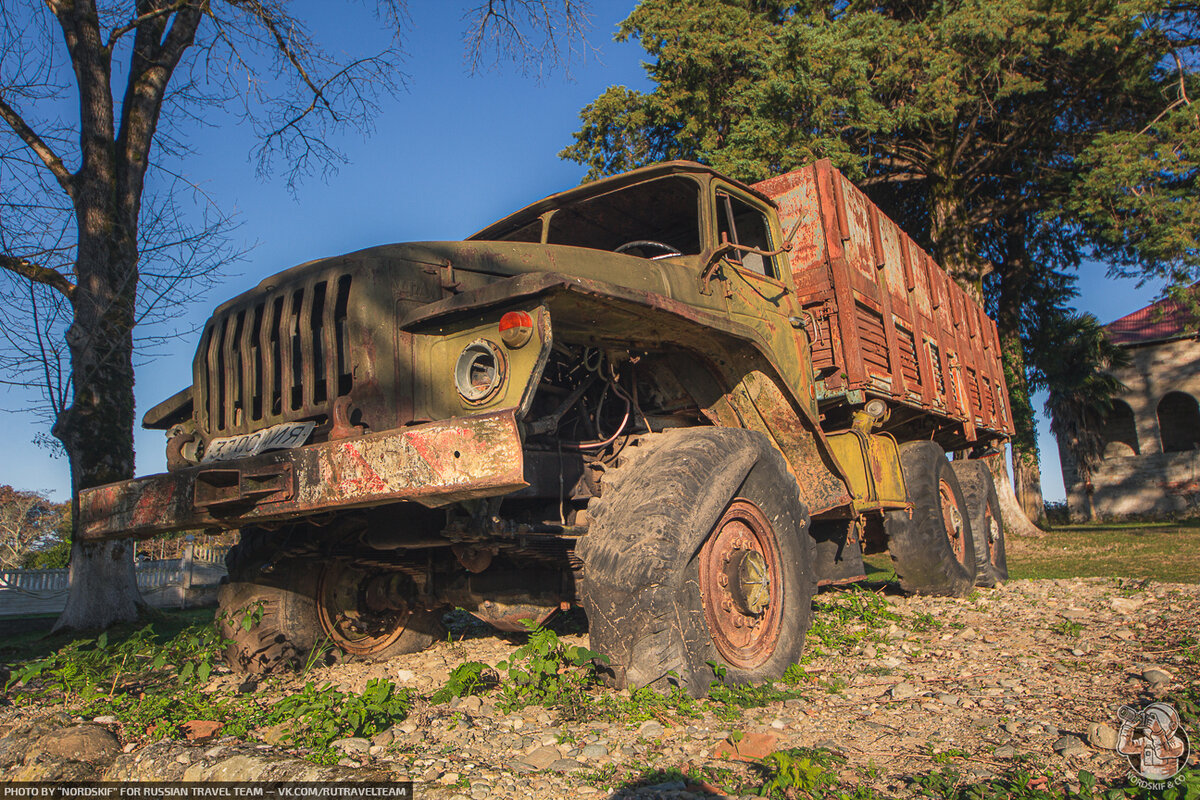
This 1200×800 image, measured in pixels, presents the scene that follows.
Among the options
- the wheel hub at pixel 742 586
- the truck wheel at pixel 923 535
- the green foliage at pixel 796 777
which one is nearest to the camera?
the green foliage at pixel 796 777

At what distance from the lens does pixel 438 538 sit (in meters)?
3.67

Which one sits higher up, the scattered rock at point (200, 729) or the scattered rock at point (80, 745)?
the scattered rock at point (80, 745)

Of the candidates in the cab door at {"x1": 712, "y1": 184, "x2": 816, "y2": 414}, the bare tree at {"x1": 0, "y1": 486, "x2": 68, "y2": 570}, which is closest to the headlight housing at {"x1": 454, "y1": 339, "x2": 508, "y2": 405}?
the cab door at {"x1": 712, "y1": 184, "x2": 816, "y2": 414}

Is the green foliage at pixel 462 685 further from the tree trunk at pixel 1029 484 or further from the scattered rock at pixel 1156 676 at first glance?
the tree trunk at pixel 1029 484

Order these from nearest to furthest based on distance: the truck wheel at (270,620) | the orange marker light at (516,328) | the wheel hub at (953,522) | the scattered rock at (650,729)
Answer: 1. the scattered rock at (650,729)
2. the orange marker light at (516,328)
3. the truck wheel at (270,620)
4. the wheel hub at (953,522)

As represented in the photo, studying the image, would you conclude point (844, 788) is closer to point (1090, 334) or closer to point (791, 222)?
point (791, 222)

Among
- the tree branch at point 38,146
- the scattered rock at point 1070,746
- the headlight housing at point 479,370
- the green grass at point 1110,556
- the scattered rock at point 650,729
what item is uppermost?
the tree branch at point 38,146

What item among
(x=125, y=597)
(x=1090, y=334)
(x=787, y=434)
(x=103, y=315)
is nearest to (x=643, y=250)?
(x=787, y=434)

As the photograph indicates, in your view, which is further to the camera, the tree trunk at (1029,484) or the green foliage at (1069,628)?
the tree trunk at (1029,484)

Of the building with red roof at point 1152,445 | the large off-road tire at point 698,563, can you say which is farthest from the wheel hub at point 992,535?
the building with red roof at point 1152,445

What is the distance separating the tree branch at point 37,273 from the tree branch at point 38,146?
0.95 meters

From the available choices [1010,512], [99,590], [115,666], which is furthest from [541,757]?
[1010,512]

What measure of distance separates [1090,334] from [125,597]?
961 inches

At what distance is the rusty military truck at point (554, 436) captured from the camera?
317 centimetres
